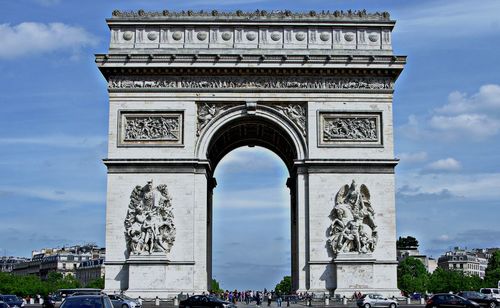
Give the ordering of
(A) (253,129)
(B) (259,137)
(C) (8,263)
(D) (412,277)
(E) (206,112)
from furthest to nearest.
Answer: (C) (8,263) < (D) (412,277) < (B) (259,137) < (A) (253,129) < (E) (206,112)

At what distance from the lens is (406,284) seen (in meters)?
109

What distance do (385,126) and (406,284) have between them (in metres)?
69.7

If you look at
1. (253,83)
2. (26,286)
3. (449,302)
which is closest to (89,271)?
(26,286)

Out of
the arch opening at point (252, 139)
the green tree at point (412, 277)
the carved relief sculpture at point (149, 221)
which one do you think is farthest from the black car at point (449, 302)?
the green tree at point (412, 277)

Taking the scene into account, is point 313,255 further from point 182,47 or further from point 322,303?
point 182,47

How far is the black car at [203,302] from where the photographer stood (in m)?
37.2

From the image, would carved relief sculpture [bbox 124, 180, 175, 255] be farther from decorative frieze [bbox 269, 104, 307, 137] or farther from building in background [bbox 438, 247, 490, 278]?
building in background [bbox 438, 247, 490, 278]

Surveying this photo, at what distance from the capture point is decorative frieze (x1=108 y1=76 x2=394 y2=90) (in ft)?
143

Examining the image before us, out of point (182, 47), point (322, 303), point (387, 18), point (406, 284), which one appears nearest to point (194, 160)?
point (182, 47)

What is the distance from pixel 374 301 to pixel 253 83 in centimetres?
1303

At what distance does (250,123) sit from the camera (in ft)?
148

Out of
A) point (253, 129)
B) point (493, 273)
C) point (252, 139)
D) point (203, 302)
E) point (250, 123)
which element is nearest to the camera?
point (203, 302)

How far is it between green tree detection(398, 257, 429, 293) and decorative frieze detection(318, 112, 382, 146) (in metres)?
63.6

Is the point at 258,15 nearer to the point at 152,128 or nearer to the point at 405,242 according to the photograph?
the point at 152,128
